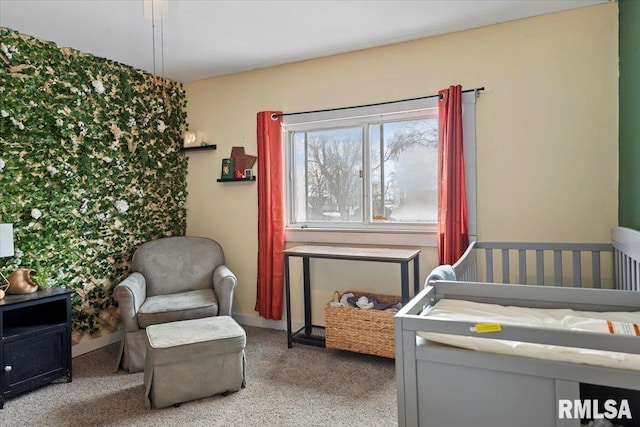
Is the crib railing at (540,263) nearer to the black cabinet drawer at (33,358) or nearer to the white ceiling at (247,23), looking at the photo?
the white ceiling at (247,23)

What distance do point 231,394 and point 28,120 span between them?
228 cm

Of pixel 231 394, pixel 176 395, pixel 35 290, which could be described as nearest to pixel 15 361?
pixel 35 290

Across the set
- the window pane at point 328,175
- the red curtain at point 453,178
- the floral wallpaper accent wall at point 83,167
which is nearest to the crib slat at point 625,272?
the red curtain at point 453,178

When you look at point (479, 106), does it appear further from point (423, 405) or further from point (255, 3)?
point (423, 405)

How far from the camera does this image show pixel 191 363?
2328 mm

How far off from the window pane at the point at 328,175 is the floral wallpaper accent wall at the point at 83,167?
129cm

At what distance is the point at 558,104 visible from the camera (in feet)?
8.76

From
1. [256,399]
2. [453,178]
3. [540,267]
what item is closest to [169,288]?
[256,399]

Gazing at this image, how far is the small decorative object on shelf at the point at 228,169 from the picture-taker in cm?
379

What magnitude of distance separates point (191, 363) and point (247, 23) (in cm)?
216

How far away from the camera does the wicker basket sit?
2826 mm

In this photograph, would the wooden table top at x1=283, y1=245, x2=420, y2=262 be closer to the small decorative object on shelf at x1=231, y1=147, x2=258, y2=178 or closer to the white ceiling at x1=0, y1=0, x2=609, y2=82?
the small decorative object on shelf at x1=231, y1=147, x2=258, y2=178

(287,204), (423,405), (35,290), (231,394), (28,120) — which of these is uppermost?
(28,120)

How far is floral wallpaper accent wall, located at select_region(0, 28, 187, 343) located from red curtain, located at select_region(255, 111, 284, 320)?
100cm
